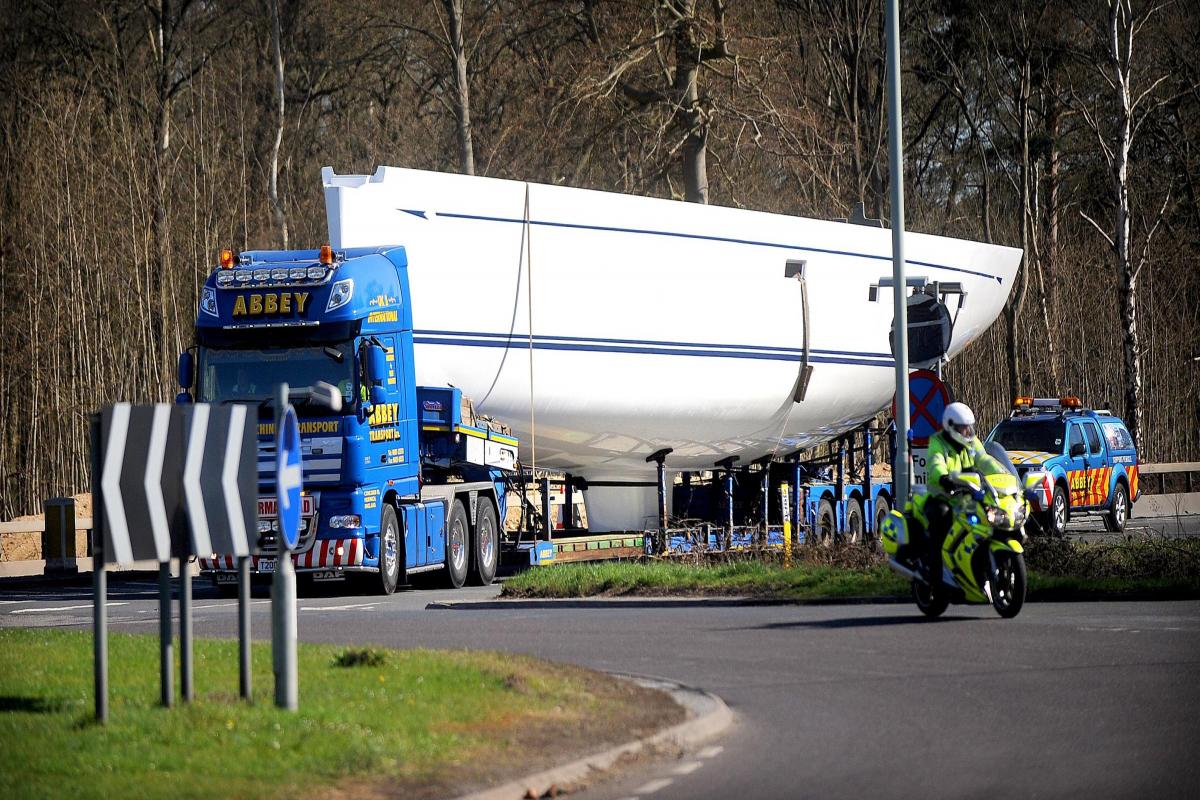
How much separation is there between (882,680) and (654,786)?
3.54 m

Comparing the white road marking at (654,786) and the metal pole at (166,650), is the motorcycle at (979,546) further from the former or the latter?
the metal pole at (166,650)

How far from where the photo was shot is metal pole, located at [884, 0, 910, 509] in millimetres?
18375

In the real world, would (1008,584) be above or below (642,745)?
above

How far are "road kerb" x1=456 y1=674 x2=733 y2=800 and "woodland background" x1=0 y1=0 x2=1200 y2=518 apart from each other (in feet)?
71.4

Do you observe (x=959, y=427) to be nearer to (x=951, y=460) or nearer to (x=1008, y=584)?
(x=951, y=460)

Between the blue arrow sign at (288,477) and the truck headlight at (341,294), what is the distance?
33.6 ft

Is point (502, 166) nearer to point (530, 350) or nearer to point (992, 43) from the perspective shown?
point (992, 43)

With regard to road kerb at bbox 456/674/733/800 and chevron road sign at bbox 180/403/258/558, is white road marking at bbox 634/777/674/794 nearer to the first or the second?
road kerb at bbox 456/674/733/800

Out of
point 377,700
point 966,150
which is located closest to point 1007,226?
point 966,150

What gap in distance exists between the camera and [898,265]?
1872cm

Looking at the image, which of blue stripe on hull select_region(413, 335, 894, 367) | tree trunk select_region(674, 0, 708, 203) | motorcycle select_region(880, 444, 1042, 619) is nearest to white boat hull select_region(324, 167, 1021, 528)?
blue stripe on hull select_region(413, 335, 894, 367)

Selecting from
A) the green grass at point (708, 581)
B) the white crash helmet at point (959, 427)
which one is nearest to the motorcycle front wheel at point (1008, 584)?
the white crash helmet at point (959, 427)

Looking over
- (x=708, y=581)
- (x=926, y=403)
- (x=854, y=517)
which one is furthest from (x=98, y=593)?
(x=854, y=517)

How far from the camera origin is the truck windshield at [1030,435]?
2992cm
